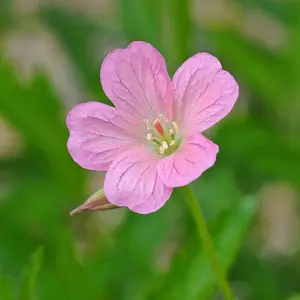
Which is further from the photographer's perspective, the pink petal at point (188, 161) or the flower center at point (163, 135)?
the flower center at point (163, 135)

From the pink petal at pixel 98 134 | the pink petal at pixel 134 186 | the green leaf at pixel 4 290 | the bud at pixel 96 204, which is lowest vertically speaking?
the green leaf at pixel 4 290

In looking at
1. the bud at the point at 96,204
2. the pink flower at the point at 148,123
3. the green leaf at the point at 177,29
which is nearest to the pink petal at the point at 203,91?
the pink flower at the point at 148,123

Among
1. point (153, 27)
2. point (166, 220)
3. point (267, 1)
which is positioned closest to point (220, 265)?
point (166, 220)

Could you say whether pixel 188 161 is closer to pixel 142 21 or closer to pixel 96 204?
pixel 96 204

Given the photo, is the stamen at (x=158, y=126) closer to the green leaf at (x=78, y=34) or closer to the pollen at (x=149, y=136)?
the pollen at (x=149, y=136)

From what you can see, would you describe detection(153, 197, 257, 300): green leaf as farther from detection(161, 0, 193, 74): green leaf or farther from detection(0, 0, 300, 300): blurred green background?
detection(161, 0, 193, 74): green leaf

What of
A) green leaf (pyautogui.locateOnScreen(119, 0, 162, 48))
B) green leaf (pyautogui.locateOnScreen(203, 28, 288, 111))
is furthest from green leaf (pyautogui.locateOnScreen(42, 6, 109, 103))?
green leaf (pyautogui.locateOnScreen(203, 28, 288, 111))
